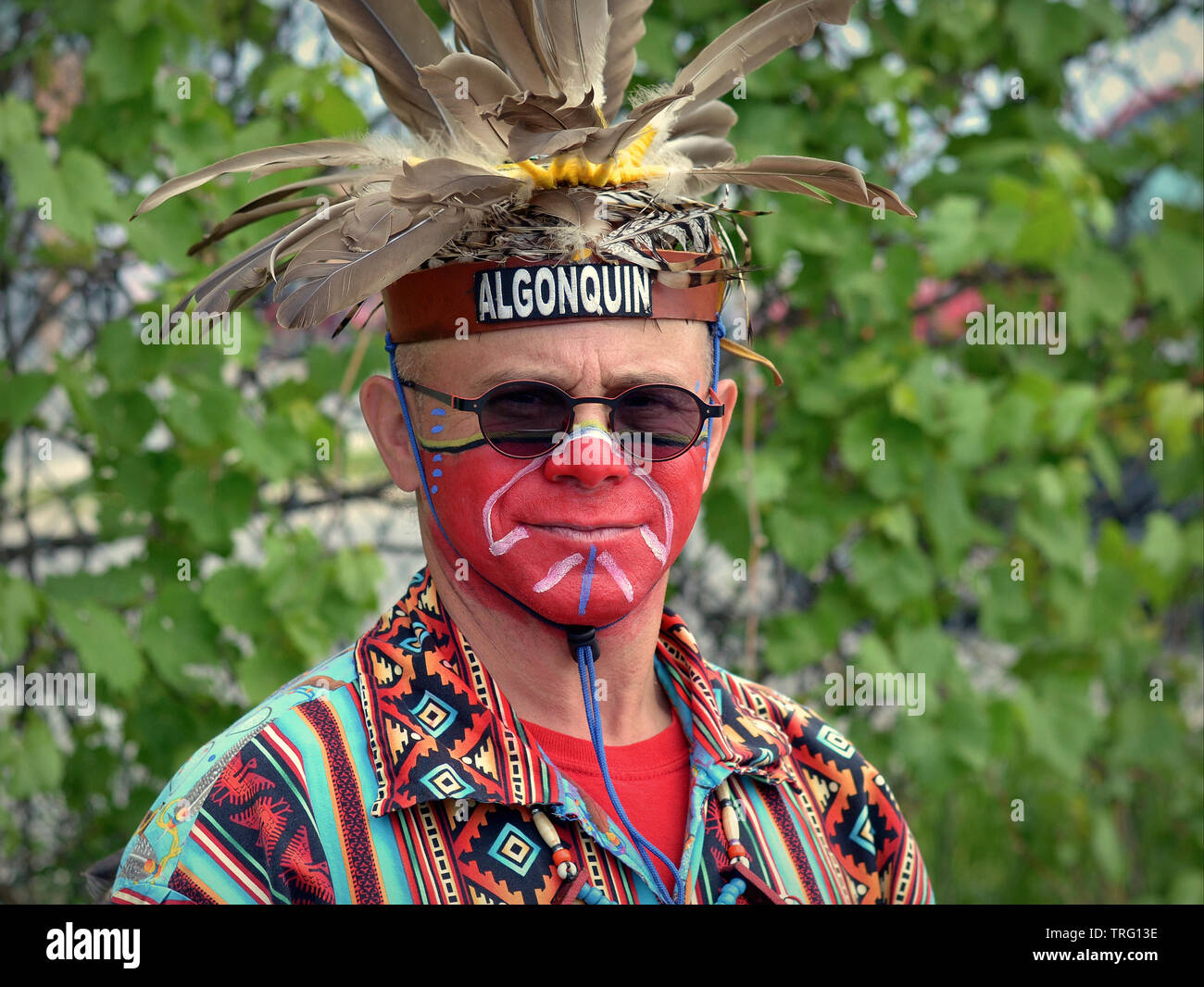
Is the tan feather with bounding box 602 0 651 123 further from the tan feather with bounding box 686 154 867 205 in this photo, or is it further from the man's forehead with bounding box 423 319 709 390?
the man's forehead with bounding box 423 319 709 390

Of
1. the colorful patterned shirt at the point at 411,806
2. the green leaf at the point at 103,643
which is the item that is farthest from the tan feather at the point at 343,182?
the green leaf at the point at 103,643

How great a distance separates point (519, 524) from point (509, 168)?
462 millimetres

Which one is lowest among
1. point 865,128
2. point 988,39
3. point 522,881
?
point 522,881

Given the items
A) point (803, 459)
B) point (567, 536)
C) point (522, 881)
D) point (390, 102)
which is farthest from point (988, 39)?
point (522, 881)

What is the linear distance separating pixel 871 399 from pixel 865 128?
0.70 meters

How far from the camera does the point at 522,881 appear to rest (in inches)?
56.9

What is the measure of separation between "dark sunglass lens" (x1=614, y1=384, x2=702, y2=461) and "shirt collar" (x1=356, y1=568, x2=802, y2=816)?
0.35 meters

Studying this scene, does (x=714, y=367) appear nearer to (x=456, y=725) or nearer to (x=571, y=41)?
(x=571, y=41)

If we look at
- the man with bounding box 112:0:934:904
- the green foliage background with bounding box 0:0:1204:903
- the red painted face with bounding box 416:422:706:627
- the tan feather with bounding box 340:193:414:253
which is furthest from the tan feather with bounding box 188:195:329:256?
the green foliage background with bounding box 0:0:1204:903

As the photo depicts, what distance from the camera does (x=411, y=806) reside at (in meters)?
1.45

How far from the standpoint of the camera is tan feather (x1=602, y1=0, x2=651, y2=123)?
1.71 metres

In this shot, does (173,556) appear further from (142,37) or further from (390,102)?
(390,102)

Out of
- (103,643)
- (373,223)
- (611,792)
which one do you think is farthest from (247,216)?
(103,643)

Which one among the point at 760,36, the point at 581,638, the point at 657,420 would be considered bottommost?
the point at 581,638
